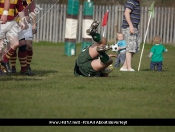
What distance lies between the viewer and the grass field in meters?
7.66

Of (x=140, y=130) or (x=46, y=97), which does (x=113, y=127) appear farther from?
(x=46, y=97)

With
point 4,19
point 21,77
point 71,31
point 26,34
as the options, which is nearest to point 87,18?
point 71,31

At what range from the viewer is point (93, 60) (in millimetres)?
12188

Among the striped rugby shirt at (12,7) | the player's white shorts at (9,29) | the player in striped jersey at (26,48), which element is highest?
the striped rugby shirt at (12,7)

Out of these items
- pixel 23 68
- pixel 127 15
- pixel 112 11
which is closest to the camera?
pixel 23 68

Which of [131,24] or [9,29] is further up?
[131,24]

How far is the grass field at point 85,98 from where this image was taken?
7660 millimetres

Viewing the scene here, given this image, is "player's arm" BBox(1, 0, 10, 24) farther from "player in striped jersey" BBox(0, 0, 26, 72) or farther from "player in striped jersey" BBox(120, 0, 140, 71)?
"player in striped jersey" BBox(120, 0, 140, 71)

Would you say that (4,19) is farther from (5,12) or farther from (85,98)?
(85,98)

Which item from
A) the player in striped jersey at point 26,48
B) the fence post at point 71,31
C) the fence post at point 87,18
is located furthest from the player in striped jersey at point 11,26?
the fence post at point 71,31

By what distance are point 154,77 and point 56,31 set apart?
2377cm

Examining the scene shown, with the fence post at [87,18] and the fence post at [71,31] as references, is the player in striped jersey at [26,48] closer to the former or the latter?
the fence post at [87,18]

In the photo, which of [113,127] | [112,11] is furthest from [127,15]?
[112,11]

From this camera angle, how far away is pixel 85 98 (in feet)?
30.2
